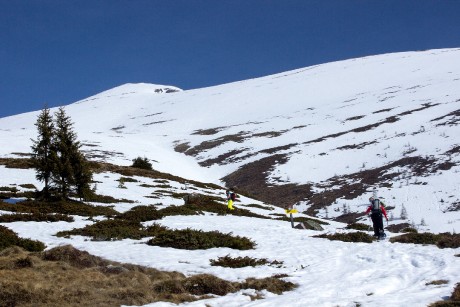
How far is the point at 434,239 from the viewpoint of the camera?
15.7 m

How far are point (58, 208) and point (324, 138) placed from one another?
7050cm

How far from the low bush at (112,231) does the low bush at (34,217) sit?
2.79 m

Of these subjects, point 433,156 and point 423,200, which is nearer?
point 423,200

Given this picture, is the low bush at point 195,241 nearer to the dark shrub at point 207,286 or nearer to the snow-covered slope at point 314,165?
the snow-covered slope at point 314,165

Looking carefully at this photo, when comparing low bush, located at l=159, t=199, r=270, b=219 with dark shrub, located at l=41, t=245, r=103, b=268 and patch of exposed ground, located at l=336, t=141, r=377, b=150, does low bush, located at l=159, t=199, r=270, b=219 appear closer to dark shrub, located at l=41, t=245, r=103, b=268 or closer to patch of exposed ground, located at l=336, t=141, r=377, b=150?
dark shrub, located at l=41, t=245, r=103, b=268

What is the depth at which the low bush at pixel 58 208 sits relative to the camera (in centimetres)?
2211

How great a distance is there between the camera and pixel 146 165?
169 ft

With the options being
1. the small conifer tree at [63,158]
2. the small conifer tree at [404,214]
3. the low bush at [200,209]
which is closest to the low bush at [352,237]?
the low bush at [200,209]

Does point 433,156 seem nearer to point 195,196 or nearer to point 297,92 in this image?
point 195,196

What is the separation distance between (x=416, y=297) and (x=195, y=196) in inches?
916

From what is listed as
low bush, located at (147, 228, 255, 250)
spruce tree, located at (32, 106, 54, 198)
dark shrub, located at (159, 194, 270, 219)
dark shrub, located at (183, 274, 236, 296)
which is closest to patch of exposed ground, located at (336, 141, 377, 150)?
dark shrub, located at (159, 194, 270, 219)

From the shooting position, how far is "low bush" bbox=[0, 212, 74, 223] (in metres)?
19.7

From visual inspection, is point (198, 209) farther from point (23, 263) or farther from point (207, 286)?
point (207, 286)

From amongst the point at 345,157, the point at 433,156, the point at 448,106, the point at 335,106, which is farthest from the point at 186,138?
the point at 433,156
